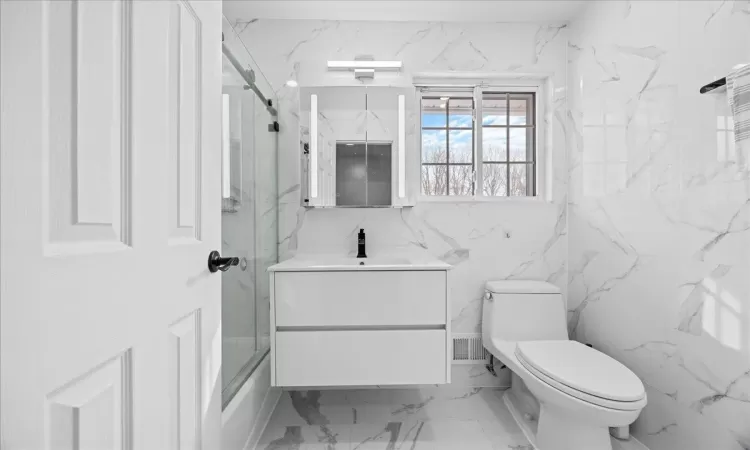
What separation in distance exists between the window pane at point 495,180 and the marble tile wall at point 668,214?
434 mm

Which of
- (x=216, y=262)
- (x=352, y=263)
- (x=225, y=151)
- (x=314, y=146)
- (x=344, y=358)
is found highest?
(x=314, y=146)

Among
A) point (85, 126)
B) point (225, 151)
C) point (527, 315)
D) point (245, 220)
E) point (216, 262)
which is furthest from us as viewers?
point (527, 315)

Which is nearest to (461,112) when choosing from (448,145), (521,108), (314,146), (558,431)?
(448,145)

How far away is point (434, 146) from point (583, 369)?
147cm

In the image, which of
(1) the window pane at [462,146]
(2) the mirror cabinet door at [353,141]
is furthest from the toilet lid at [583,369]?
(1) the window pane at [462,146]

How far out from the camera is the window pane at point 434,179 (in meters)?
2.28

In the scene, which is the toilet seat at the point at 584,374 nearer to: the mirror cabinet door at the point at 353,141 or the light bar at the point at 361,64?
the mirror cabinet door at the point at 353,141

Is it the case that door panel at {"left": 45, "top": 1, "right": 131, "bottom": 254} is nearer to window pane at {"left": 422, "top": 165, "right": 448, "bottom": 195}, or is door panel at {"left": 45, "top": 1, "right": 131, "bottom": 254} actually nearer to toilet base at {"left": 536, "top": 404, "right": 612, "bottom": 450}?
toilet base at {"left": 536, "top": 404, "right": 612, "bottom": 450}

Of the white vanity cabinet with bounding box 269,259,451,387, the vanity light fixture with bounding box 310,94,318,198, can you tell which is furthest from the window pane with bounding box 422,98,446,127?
the white vanity cabinet with bounding box 269,259,451,387

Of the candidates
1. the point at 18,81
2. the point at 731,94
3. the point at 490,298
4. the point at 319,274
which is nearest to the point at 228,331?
the point at 319,274

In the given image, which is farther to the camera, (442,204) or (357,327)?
(442,204)

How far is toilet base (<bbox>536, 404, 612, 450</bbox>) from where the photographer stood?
1.40m

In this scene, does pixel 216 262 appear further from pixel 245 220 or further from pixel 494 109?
pixel 494 109

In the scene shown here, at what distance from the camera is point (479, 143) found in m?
2.28
